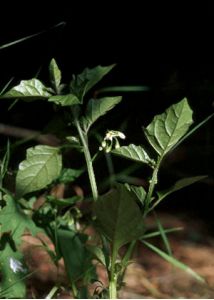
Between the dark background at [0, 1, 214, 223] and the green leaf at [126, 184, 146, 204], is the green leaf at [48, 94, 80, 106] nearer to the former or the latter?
the green leaf at [126, 184, 146, 204]

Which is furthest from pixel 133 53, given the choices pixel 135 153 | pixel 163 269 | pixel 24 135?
pixel 135 153

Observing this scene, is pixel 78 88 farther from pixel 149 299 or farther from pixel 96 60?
pixel 96 60

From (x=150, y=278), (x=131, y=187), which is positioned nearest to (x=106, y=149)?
(x=131, y=187)

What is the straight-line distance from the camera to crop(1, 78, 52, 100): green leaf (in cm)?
118

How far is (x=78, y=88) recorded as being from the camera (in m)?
1.20

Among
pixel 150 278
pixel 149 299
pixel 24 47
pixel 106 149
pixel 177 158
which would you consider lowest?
pixel 177 158

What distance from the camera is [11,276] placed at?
1260 mm

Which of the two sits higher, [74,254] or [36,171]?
[36,171]

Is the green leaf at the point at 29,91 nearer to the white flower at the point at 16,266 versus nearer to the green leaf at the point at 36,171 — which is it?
the green leaf at the point at 36,171

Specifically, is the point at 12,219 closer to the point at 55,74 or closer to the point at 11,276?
the point at 11,276

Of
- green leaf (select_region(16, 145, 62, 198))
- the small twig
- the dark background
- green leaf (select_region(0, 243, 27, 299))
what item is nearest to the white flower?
green leaf (select_region(0, 243, 27, 299))

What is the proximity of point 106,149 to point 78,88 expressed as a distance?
0.44 ft

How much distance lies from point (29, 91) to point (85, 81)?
101 millimetres

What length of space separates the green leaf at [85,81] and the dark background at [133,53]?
4.19 ft
